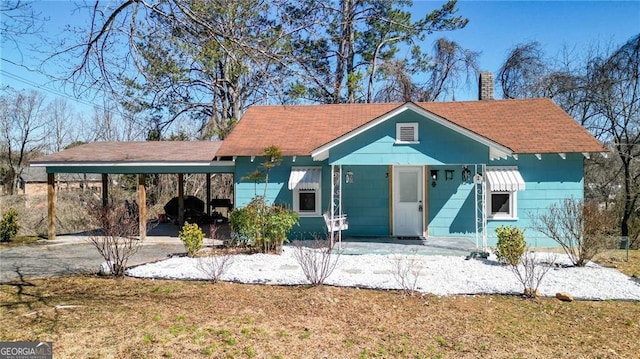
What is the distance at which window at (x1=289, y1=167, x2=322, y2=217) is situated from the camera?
13.3 metres

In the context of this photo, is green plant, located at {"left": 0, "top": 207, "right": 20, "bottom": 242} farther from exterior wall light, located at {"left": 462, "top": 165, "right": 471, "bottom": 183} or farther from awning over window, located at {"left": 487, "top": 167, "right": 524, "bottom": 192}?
awning over window, located at {"left": 487, "top": 167, "right": 524, "bottom": 192}

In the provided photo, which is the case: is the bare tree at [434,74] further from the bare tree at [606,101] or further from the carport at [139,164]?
the carport at [139,164]

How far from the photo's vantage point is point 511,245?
9867 millimetres

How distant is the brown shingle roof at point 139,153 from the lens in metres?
14.3

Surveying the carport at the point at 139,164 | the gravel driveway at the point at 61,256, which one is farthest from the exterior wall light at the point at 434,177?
the gravel driveway at the point at 61,256

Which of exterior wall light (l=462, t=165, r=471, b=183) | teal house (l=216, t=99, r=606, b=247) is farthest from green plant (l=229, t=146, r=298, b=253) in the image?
exterior wall light (l=462, t=165, r=471, b=183)

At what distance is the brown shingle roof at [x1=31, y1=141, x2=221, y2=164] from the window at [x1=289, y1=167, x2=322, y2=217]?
336cm

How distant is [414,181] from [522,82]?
1363 centimetres

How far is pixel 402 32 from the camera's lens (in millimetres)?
22422

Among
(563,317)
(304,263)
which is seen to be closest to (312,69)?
(304,263)

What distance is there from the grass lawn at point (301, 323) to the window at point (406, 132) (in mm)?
5467

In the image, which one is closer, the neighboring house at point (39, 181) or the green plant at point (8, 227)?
the green plant at point (8, 227)

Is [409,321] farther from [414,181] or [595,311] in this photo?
[414,181]

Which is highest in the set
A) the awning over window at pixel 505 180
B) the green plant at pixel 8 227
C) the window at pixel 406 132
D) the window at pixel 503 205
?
the window at pixel 406 132
